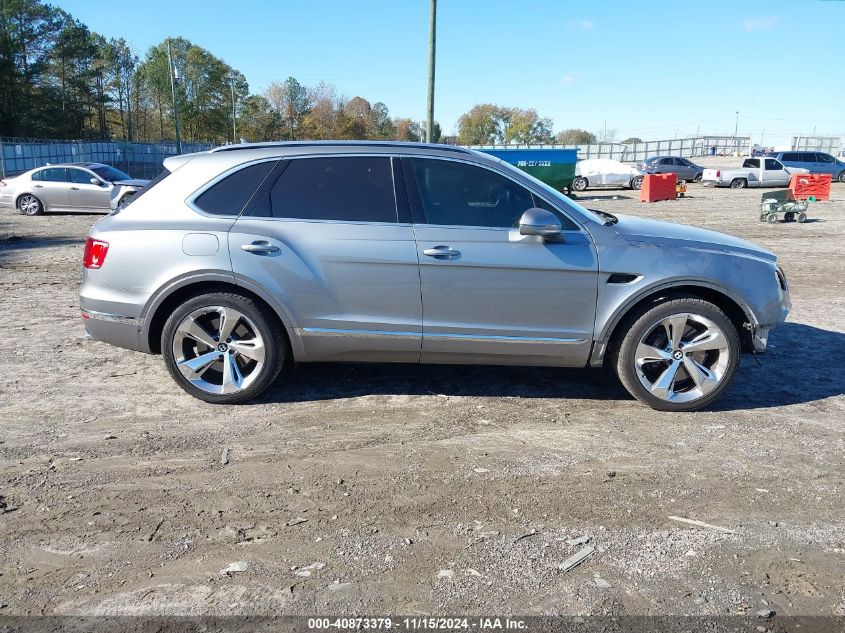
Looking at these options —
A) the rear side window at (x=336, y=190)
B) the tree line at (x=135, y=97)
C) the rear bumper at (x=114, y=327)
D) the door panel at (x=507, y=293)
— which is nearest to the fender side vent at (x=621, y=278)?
the door panel at (x=507, y=293)

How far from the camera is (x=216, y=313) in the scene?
4.88 m

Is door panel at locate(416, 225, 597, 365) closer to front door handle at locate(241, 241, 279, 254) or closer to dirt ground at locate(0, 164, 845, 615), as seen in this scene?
dirt ground at locate(0, 164, 845, 615)

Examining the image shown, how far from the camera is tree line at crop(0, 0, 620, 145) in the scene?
2520 inches

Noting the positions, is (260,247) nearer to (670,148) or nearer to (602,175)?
(602,175)

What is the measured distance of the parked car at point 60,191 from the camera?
60.8 ft

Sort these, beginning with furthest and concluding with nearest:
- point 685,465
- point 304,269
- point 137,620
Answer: point 304,269 < point 685,465 < point 137,620

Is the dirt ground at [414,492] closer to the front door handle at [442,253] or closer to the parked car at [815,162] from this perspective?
the front door handle at [442,253]

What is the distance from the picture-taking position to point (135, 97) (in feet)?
291

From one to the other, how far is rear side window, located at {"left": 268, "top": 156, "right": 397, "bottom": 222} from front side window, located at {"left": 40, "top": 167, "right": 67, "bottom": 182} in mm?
16455


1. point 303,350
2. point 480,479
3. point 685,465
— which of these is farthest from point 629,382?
point 303,350

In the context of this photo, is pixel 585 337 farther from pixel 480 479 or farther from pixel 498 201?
pixel 480 479

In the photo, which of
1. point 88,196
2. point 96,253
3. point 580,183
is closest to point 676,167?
point 580,183

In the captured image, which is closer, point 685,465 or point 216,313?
point 685,465

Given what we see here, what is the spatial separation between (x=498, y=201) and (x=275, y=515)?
8.53ft
